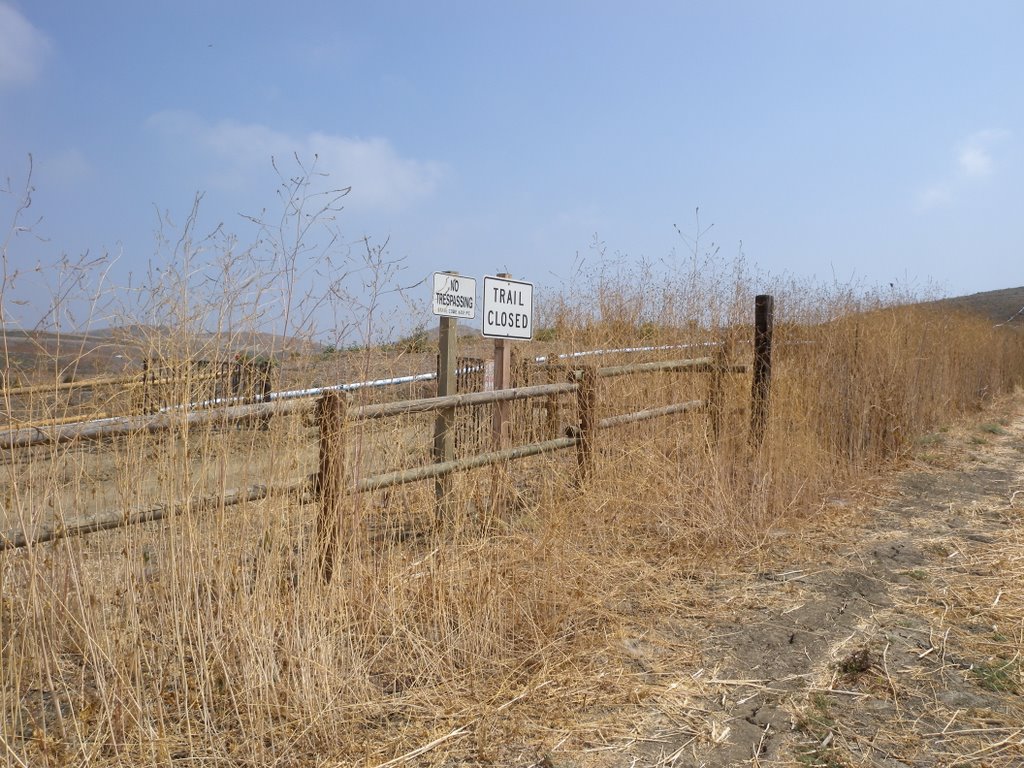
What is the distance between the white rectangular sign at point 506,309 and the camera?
531 cm

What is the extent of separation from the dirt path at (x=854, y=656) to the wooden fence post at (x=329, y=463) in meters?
1.48

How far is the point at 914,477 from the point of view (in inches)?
298

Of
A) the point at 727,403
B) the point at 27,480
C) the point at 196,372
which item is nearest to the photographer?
the point at 27,480

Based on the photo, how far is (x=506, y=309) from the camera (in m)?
5.48

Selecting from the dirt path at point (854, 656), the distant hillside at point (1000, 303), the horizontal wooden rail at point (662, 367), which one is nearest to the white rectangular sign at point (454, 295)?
the horizontal wooden rail at point (662, 367)

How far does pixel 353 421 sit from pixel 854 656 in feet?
8.07

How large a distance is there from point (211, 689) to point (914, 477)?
694 cm

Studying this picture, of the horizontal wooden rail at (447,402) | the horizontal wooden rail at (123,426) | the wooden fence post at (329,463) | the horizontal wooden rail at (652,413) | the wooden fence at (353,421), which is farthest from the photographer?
the horizontal wooden rail at (652,413)

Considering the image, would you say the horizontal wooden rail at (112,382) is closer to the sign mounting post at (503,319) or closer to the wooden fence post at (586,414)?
the sign mounting post at (503,319)

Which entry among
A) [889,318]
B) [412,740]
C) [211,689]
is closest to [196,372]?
[211,689]

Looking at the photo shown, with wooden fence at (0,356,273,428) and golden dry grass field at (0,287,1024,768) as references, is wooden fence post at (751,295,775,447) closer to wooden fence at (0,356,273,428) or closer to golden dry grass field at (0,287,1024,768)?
golden dry grass field at (0,287,1024,768)

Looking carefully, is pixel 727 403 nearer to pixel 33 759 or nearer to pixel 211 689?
pixel 211 689

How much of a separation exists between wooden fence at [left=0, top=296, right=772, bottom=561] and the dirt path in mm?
A: 1340

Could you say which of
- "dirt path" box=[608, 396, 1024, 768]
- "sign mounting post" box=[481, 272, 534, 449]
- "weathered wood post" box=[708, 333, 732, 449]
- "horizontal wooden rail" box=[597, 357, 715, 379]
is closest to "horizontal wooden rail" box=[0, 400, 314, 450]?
"dirt path" box=[608, 396, 1024, 768]
